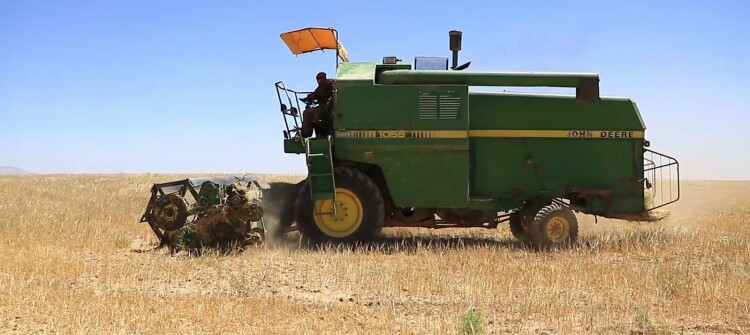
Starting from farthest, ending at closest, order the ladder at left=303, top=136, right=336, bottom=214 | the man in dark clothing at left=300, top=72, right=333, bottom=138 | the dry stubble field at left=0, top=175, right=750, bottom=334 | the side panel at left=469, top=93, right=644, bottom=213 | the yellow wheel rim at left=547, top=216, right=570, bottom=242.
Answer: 1. the man in dark clothing at left=300, top=72, right=333, bottom=138
2. the side panel at left=469, top=93, right=644, bottom=213
3. the yellow wheel rim at left=547, top=216, right=570, bottom=242
4. the ladder at left=303, top=136, right=336, bottom=214
5. the dry stubble field at left=0, top=175, right=750, bottom=334

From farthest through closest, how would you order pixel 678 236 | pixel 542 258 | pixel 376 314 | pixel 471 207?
pixel 678 236
pixel 471 207
pixel 542 258
pixel 376 314

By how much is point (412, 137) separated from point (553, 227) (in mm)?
2731

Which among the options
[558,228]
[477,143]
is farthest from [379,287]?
[558,228]

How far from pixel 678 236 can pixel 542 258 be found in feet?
12.3

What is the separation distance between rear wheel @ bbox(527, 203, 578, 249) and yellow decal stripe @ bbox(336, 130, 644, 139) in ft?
4.08

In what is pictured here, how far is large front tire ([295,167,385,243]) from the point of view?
11258 mm

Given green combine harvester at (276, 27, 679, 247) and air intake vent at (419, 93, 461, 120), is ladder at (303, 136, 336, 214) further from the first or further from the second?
air intake vent at (419, 93, 461, 120)

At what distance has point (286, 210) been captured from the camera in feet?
39.0

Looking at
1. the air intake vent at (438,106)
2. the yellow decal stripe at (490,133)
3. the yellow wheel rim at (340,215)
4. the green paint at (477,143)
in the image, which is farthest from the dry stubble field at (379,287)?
the air intake vent at (438,106)

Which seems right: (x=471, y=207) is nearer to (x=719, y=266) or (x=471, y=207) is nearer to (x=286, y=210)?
(x=286, y=210)

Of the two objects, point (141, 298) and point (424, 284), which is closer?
point (141, 298)

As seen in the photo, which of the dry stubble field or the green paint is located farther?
the green paint

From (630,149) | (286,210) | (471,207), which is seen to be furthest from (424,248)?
(630,149)

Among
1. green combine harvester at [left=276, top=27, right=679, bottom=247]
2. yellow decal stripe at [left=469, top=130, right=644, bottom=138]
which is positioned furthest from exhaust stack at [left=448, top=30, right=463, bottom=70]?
yellow decal stripe at [left=469, top=130, right=644, bottom=138]
